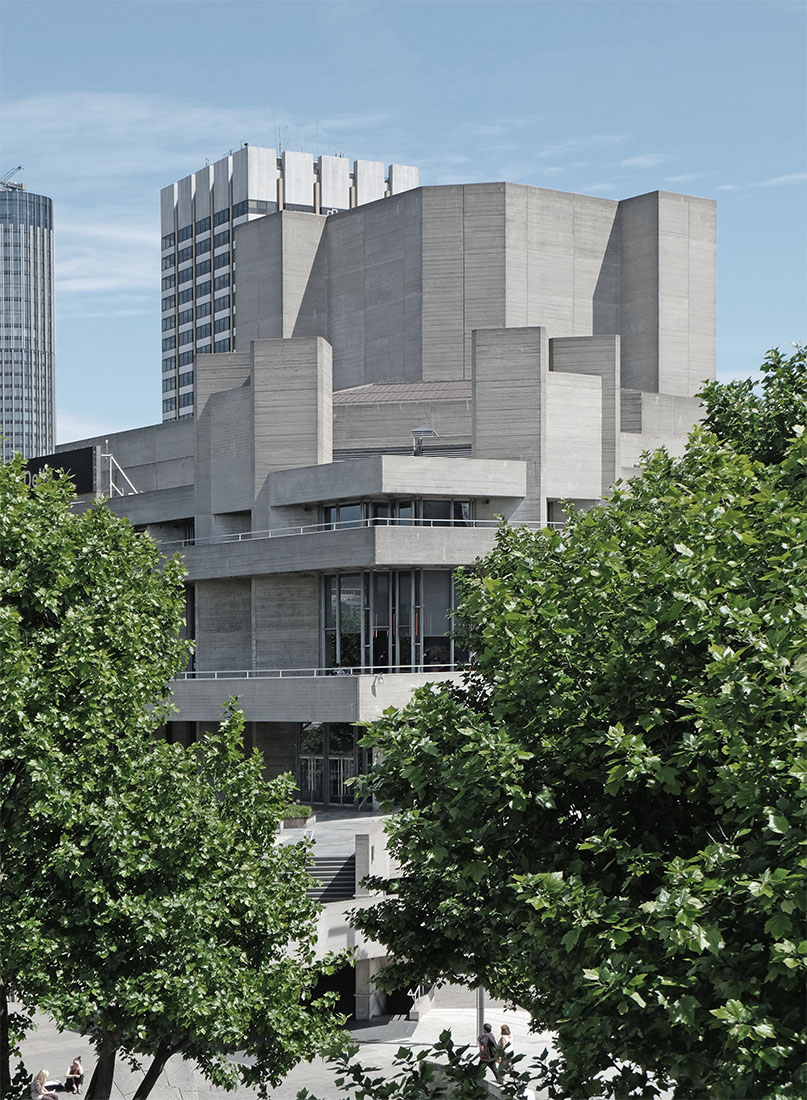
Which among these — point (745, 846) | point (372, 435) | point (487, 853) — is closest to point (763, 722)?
point (745, 846)

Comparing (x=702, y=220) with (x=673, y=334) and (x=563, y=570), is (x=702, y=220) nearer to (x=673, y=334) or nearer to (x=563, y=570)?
(x=673, y=334)

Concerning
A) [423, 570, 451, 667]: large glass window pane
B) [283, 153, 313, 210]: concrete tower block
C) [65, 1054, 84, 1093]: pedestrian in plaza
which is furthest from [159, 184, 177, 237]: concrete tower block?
[65, 1054, 84, 1093]: pedestrian in plaza

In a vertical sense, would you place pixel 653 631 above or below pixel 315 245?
below

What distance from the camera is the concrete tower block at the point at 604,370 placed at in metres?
50.2

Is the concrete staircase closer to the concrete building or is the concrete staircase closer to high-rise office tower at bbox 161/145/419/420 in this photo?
the concrete building

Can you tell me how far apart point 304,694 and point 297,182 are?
108547mm

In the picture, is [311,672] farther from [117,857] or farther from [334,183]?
[334,183]

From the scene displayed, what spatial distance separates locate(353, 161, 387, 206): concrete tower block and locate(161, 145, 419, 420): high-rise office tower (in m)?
0.12

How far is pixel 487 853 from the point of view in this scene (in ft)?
38.5

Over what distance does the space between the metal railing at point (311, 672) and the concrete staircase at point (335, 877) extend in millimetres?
9311

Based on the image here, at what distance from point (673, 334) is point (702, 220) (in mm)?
6706

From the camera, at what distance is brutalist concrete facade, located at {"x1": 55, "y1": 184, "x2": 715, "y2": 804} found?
4616cm

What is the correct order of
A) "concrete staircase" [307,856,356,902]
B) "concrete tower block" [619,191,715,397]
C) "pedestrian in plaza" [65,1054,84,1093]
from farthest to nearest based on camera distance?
"concrete tower block" [619,191,715,397] < "concrete staircase" [307,856,356,902] < "pedestrian in plaza" [65,1054,84,1093]

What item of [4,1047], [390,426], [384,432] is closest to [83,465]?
[384,432]
